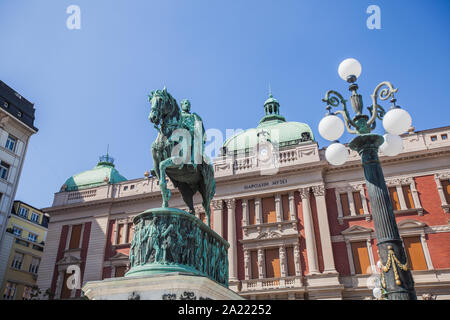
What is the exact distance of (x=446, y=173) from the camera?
24047 mm

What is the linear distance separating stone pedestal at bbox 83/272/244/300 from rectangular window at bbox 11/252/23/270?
113 feet

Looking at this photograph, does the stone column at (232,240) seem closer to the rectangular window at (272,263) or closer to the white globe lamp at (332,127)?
the rectangular window at (272,263)

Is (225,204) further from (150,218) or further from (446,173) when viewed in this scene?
(150,218)

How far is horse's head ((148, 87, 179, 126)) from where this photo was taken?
273 inches

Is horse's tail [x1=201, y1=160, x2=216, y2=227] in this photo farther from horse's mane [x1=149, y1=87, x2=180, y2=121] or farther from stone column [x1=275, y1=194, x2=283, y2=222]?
stone column [x1=275, y1=194, x2=283, y2=222]

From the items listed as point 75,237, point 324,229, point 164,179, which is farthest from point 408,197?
point 75,237

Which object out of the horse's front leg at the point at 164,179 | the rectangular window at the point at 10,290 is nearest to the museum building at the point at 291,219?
the rectangular window at the point at 10,290

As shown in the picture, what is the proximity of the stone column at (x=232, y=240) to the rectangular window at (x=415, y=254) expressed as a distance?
10988mm

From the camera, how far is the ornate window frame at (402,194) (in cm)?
2372

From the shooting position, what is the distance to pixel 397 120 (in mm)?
6695

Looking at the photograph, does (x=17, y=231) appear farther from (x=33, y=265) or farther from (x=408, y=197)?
(x=408, y=197)

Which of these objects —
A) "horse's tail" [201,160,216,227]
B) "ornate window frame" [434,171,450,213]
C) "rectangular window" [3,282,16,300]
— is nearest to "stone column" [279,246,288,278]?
"ornate window frame" [434,171,450,213]
